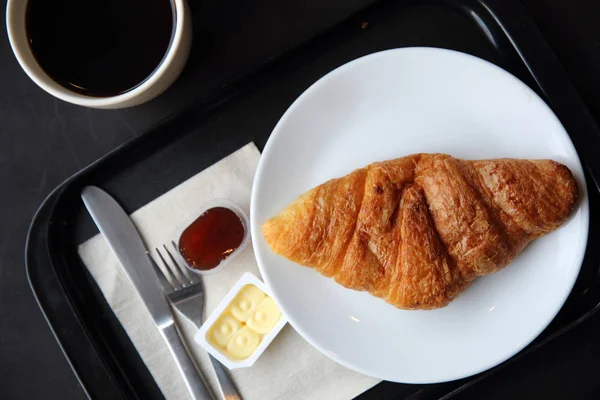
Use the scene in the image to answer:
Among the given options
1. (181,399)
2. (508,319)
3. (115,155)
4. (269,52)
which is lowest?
(181,399)

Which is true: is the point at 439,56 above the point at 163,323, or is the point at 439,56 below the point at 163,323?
above

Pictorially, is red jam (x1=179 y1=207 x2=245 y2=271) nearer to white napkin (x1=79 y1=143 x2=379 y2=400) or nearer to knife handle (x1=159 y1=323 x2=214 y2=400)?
white napkin (x1=79 y1=143 x2=379 y2=400)

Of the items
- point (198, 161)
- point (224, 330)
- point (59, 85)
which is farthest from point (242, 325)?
point (59, 85)

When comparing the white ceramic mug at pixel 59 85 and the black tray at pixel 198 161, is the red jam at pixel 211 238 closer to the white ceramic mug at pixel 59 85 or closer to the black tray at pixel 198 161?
the black tray at pixel 198 161

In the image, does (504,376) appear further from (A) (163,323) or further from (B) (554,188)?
(A) (163,323)

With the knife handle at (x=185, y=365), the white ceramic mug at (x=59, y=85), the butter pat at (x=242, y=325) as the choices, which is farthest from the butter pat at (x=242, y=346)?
the white ceramic mug at (x=59, y=85)

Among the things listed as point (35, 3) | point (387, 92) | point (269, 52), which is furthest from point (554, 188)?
point (35, 3)
